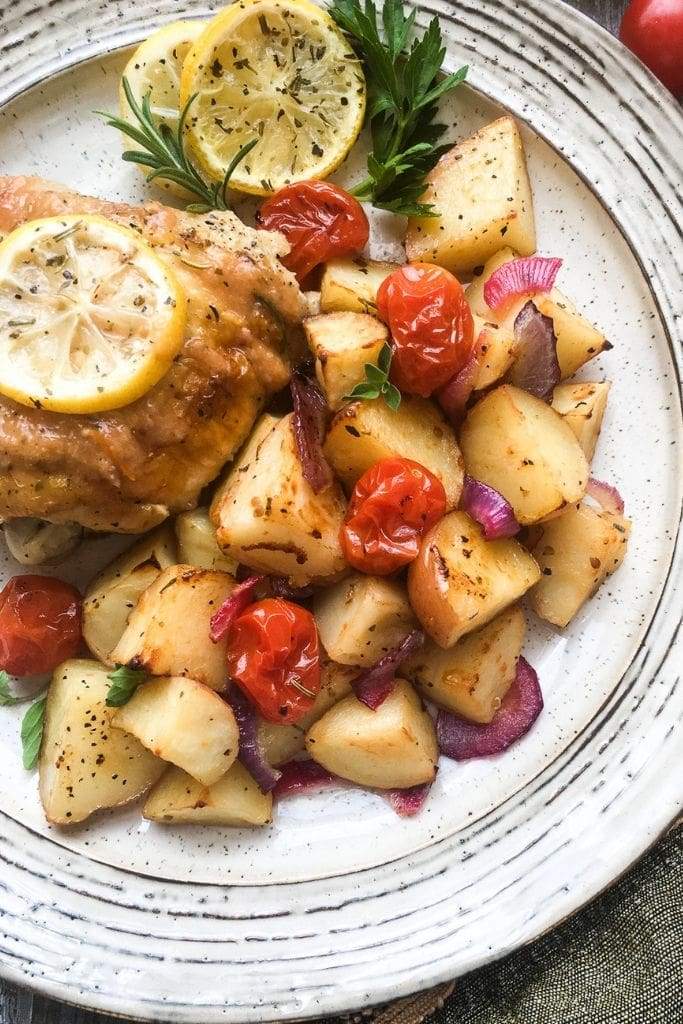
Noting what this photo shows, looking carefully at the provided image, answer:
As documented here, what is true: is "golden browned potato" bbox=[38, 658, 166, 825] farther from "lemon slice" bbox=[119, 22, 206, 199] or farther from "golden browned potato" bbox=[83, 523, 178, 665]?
"lemon slice" bbox=[119, 22, 206, 199]

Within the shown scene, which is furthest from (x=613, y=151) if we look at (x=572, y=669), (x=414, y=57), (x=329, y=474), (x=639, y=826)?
(x=639, y=826)

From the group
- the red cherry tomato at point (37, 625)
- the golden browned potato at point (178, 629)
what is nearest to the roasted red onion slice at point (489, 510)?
the golden browned potato at point (178, 629)

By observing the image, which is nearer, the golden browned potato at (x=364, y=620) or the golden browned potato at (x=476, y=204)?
the golden browned potato at (x=364, y=620)

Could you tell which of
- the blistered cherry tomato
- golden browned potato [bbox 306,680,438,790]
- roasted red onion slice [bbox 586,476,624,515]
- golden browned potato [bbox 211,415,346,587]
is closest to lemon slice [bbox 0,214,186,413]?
golden browned potato [bbox 211,415,346,587]

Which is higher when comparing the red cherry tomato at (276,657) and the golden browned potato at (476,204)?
the golden browned potato at (476,204)

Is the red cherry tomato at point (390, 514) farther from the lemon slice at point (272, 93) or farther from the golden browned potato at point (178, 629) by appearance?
the lemon slice at point (272, 93)

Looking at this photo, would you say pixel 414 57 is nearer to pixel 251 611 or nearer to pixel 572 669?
pixel 251 611
